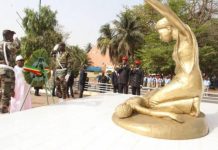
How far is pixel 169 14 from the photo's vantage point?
4.47 meters

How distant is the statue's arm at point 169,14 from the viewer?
4.42m

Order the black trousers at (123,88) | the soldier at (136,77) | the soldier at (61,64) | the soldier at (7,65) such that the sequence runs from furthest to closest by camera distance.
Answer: the black trousers at (123,88), the soldier at (136,77), the soldier at (61,64), the soldier at (7,65)

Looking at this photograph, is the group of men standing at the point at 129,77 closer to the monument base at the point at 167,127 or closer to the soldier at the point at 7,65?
the soldier at the point at 7,65

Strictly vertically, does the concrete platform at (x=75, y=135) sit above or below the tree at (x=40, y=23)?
below

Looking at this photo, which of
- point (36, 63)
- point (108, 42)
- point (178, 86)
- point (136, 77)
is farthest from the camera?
point (108, 42)

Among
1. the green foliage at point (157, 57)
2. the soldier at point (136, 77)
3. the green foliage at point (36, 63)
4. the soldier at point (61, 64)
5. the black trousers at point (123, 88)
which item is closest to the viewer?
the green foliage at point (36, 63)

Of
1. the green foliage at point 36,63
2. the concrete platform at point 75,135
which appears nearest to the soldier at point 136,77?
the green foliage at point 36,63

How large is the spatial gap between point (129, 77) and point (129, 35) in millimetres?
22929

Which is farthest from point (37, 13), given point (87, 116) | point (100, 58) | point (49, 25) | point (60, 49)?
point (87, 116)

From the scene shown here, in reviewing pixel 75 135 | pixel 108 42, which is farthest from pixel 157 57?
pixel 75 135

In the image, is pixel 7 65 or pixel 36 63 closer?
pixel 7 65

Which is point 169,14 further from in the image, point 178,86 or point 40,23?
point 40,23

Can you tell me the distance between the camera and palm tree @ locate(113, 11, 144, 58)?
33344 millimetres

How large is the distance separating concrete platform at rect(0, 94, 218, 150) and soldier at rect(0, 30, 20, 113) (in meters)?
1.39
